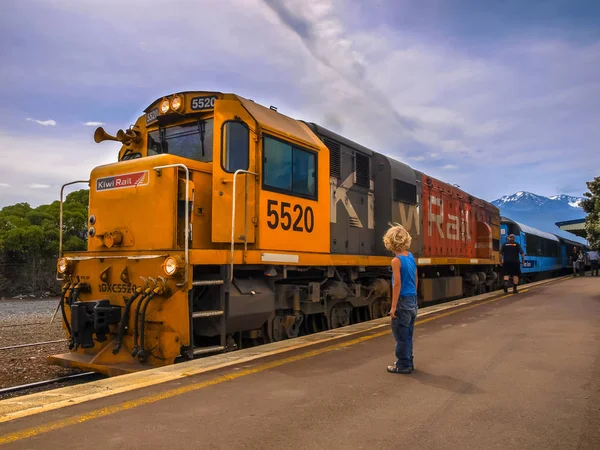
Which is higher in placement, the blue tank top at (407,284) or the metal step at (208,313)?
the blue tank top at (407,284)

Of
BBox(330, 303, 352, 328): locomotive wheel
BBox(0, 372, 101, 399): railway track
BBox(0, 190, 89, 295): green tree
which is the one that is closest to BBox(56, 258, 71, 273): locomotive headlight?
BBox(0, 372, 101, 399): railway track

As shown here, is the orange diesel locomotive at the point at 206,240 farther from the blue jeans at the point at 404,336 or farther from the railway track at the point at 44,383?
the blue jeans at the point at 404,336

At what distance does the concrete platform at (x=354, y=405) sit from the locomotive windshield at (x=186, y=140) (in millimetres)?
2985

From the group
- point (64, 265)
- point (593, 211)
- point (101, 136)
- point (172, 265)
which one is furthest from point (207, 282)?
point (593, 211)

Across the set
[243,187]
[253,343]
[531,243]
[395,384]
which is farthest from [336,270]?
[531,243]

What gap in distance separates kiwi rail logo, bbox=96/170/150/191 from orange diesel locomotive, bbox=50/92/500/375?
0.02m

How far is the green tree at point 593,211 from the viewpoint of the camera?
1749cm

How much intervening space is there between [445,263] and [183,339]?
942 centimetres

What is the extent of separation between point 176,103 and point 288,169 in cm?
183

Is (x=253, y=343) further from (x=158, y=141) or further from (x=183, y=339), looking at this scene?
(x=158, y=141)

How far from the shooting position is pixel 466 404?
4020 millimetres

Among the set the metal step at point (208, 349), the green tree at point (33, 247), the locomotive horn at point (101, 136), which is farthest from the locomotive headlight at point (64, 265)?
the green tree at point (33, 247)

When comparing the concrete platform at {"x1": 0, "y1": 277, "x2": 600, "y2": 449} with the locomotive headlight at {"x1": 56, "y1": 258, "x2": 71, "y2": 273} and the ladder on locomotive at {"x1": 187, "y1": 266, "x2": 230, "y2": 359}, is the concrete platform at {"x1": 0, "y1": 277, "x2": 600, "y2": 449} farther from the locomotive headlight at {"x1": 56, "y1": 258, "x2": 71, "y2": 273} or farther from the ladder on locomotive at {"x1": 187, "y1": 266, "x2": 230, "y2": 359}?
the locomotive headlight at {"x1": 56, "y1": 258, "x2": 71, "y2": 273}

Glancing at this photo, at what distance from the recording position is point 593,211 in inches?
760
